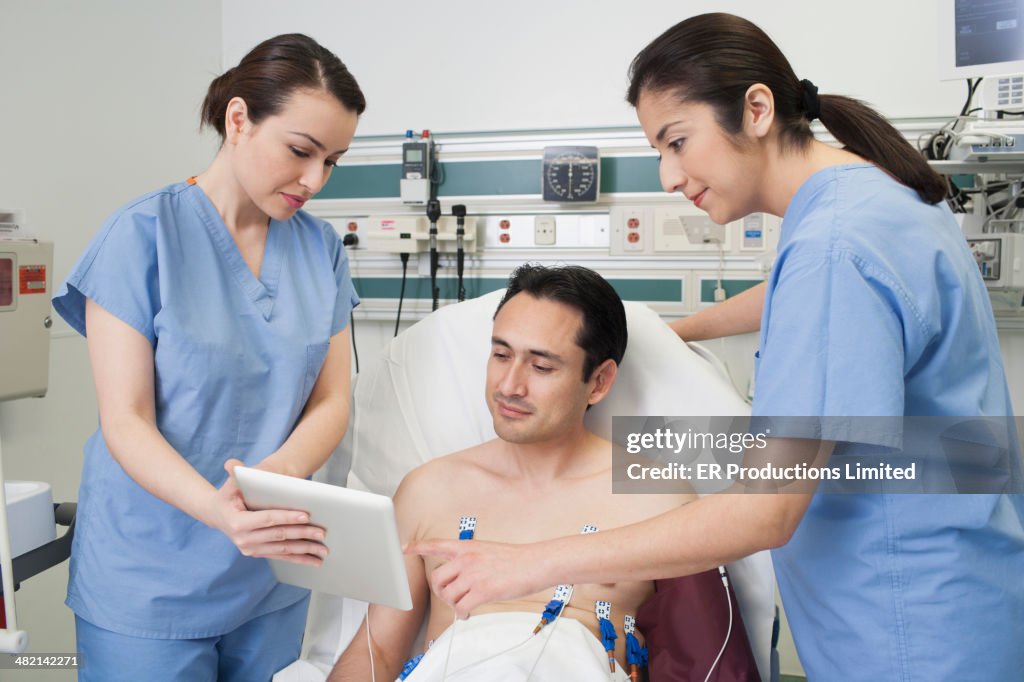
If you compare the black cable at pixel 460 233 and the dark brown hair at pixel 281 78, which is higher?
the dark brown hair at pixel 281 78

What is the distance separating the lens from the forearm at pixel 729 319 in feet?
5.26

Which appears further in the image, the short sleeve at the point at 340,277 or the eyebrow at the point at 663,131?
the short sleeve at the point at 340,277

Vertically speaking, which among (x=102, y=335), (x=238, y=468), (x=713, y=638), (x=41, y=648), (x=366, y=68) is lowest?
(x=41, y=648)

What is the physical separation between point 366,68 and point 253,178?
1.86 m

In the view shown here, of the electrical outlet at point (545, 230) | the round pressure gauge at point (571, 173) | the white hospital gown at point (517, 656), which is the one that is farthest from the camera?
the electrical outlet at point (545, 230)

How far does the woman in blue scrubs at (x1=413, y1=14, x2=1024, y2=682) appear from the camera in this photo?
2.82ft

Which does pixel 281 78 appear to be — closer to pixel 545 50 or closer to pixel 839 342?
pixel 839 342

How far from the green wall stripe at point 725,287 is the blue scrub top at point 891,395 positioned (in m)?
1.75

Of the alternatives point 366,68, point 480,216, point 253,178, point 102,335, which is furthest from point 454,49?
point 102,335

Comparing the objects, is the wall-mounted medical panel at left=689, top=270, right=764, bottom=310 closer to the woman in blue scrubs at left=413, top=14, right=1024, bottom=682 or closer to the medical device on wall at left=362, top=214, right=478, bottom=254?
the medical device on wall at left=362, top=214, right=478, bottom=254

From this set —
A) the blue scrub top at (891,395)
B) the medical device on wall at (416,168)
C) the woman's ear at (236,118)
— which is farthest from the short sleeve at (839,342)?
the medical device on wall at (416,168)

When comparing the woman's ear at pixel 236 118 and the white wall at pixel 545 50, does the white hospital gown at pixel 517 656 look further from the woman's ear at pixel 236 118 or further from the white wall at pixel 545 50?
the white wall at pixel 545 50

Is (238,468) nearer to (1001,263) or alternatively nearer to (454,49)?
(1001,263)

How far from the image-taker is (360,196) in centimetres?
299
